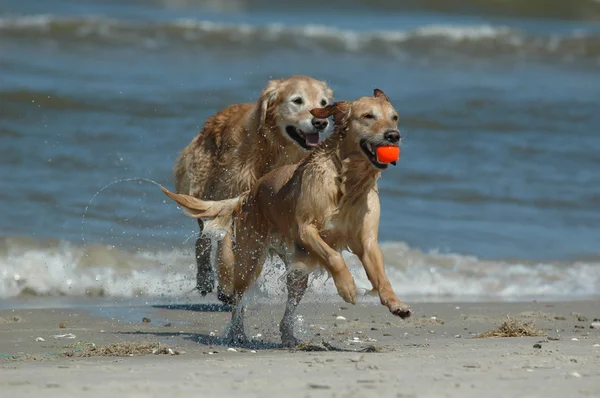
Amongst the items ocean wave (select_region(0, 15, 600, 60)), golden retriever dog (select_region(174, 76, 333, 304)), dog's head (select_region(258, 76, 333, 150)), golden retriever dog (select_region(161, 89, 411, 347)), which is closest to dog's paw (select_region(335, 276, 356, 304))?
golden retriever dog (select_region(161, 89, 411, 347))

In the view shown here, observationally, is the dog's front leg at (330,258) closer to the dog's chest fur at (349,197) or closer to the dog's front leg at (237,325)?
the dog's chest fur at (349,197)

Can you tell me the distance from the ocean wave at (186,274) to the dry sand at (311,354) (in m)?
0.71

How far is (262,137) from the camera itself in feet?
28.9

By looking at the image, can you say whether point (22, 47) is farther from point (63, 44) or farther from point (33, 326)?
point (33, 326)

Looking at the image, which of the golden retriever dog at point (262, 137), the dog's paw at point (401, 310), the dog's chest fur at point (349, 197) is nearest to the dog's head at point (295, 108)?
the golden retriever dog at point (262, 137)

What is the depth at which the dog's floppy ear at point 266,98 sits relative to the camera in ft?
28.7

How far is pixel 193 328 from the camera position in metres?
8.02

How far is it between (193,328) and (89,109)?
797 cm

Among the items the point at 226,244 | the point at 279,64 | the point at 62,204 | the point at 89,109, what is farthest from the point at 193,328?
the point at 279,64

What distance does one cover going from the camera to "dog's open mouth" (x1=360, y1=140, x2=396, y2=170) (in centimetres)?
658

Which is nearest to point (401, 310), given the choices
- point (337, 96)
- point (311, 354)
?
point (311, 354)

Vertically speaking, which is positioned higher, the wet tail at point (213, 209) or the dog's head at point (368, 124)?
the dog's head at point (368, 124)

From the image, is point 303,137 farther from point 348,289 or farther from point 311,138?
point 348,289

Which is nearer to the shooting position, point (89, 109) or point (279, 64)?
point (89, 109)
